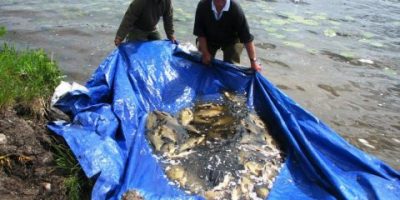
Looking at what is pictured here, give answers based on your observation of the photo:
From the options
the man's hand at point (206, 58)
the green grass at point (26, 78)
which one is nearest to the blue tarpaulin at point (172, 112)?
the man's hand at point (206, 58)

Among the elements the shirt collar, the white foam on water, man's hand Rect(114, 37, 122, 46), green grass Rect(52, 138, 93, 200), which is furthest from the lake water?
green grass Rect(52, 138, 93, 200)

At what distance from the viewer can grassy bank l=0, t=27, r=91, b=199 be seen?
148 inches

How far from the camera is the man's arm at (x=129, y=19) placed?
18.1 ft

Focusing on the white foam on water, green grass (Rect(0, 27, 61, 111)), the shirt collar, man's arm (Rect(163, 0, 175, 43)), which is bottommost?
the white foam on water

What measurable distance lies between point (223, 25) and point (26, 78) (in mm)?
2469

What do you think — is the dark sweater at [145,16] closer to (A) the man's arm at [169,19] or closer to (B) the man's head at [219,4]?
(A) the man's arm at [169,19]

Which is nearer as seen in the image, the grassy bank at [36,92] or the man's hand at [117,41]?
the grassy bank at [36,92]

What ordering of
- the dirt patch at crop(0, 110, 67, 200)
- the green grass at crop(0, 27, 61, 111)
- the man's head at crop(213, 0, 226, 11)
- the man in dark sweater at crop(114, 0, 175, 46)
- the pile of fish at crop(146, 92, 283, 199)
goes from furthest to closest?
the man in dark sweater at crop(114, 0, 175, 46) → the man's head at crop(213, 0, 226, 11) → the green grass at crop(0, 27, 61, 111) → the pile of fish at crop(146, 92, 283, 199) → the dirt patch at crop(0, 110, 67, 200)

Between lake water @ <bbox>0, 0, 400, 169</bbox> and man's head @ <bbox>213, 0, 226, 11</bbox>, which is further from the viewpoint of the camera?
lake water @ <bbox>0, 0, 400, 169</bbox>

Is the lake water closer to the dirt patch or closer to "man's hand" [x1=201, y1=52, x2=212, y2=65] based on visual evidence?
"man's hand" [x1=201, y1=52, x2=212, y2=65]

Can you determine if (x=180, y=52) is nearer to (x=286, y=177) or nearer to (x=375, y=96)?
(x=286, y=177)

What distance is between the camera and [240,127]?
4676mm

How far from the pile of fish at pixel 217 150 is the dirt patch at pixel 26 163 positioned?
3.23 ft

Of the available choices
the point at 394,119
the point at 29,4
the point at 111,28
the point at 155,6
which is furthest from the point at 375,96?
the point at 29,4
